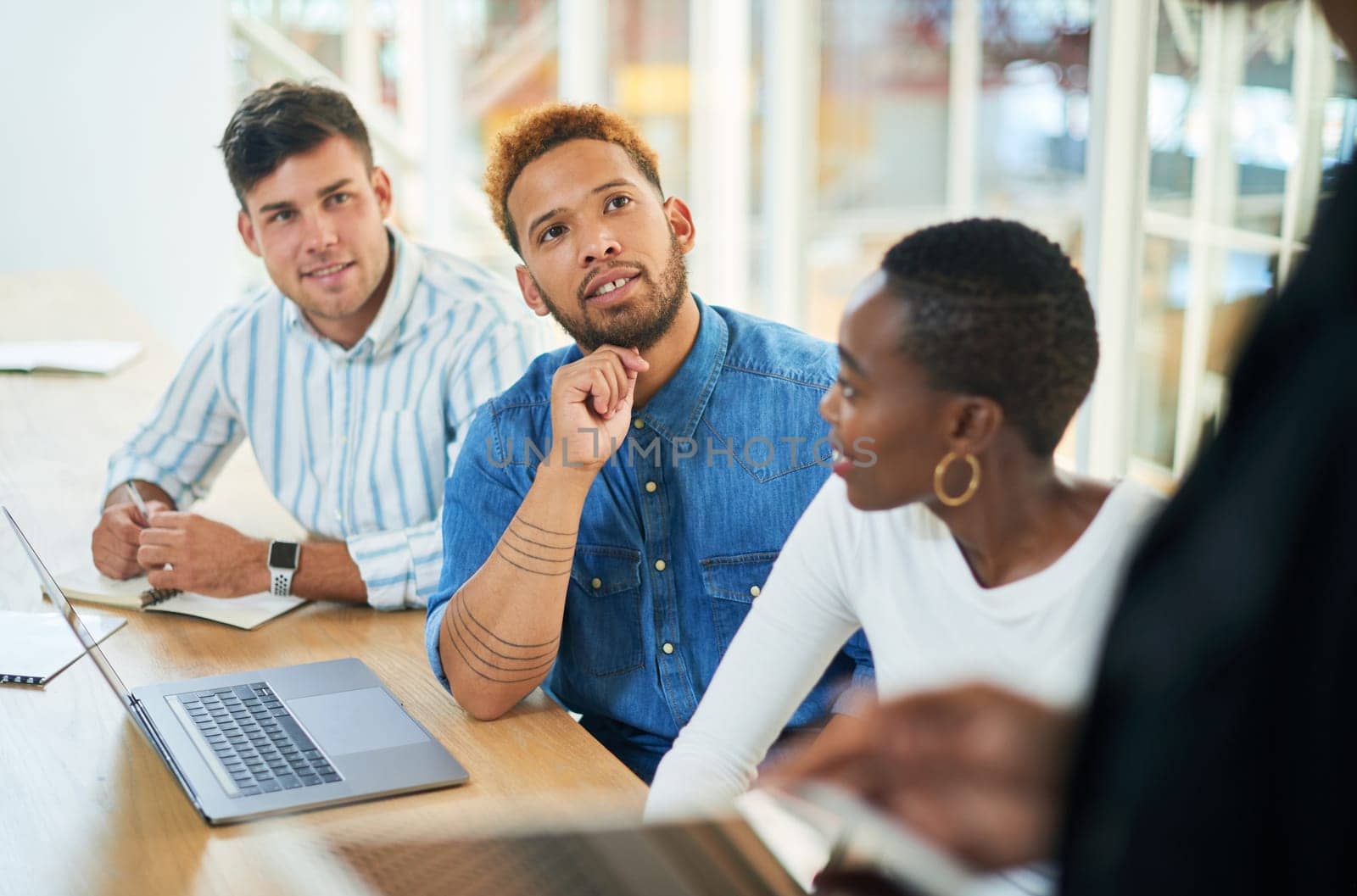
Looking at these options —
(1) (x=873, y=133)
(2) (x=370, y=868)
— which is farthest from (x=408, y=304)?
(1) (x=873, y=133)

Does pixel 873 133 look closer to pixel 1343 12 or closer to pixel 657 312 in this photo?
pixel 657 312

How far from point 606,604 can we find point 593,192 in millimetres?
489

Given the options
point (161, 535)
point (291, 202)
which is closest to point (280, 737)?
point (161, 535)

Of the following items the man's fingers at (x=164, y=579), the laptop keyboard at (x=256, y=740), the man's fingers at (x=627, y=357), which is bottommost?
the laptop keyboard at (x=256, y=740)

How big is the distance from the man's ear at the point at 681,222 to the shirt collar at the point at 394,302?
53 centimetres

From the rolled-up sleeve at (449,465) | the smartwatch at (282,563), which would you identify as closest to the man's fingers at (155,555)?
the smartwatch at (282,563)

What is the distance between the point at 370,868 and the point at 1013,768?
51cm

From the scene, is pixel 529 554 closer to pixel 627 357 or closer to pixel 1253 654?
pixel 627 357

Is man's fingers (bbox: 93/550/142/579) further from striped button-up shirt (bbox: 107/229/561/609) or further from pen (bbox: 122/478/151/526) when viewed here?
striped button-up shirt (bbox: 107/229/561/609)

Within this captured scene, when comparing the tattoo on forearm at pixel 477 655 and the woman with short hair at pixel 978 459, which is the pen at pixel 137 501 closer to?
the tattoo on forearm at pixel 477 655

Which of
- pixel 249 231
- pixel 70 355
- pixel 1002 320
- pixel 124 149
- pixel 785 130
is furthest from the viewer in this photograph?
pixel 124 149

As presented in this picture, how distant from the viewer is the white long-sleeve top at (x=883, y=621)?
0.98m

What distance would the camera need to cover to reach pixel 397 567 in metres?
1.71

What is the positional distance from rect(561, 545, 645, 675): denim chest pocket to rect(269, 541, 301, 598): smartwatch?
0.41 metres
